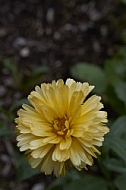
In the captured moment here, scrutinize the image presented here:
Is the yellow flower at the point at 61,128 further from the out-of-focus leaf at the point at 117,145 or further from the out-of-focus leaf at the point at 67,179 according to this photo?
the out-of-focus leaf at the point at 67,179

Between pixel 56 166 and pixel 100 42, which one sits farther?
pixel 100 42

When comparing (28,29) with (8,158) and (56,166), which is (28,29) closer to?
(8,158)

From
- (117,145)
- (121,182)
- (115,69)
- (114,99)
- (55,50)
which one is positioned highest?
(55,50)

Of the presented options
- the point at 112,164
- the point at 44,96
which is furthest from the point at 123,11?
the point at 44,96

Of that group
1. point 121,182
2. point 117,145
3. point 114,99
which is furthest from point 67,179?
point 114,99

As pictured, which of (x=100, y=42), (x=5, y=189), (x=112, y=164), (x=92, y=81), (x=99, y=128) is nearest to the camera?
(x=99, y=128)

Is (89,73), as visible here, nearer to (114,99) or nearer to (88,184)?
(114,99)
